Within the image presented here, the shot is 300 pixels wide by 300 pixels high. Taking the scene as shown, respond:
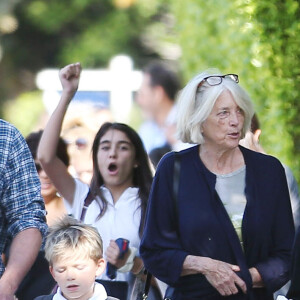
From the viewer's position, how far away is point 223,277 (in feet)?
18.7

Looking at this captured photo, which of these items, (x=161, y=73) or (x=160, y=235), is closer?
(x=160, y=235)

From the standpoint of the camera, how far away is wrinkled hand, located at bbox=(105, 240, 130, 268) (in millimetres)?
6828

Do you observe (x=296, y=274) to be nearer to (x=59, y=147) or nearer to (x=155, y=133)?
(x=59, y=147)

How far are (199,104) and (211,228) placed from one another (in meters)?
0.67

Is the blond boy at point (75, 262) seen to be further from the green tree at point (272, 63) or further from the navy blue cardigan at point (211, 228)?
the green tree at point (272, 63)

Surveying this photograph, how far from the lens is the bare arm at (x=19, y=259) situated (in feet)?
17.3

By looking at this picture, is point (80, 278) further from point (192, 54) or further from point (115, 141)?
point (192, 54)

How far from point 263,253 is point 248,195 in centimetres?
28

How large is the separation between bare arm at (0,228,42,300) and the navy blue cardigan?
652 mm

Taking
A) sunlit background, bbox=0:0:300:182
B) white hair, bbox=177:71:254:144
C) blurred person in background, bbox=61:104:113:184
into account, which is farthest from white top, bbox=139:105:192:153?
white hair, bbox=177:71:254:144

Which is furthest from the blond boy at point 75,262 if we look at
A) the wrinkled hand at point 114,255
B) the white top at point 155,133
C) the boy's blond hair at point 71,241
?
the white top at point 155,133

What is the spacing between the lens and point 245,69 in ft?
29.6

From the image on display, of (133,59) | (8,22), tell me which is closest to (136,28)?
(133,59)

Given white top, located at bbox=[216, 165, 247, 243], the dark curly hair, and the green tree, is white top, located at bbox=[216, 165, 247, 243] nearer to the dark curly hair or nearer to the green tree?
the green tree
